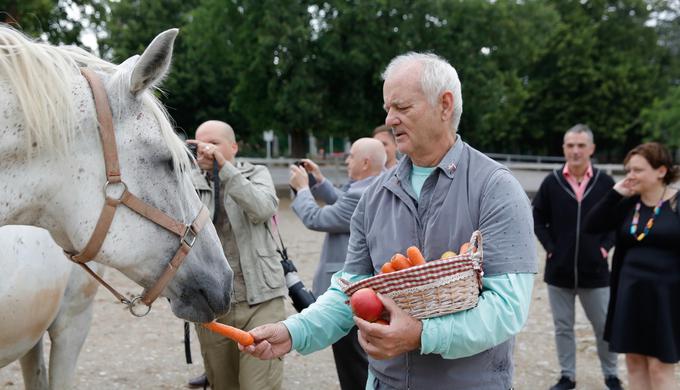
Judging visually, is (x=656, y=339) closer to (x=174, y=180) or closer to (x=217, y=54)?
(x=174, y=180)

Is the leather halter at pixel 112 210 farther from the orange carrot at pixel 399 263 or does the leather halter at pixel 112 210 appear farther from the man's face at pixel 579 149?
the man's face at pixel 579 149

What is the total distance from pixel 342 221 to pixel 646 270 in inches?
80.6

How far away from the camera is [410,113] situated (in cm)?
184

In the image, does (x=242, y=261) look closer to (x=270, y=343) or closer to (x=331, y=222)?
(x=331, y=222)

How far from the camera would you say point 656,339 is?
12.6ft

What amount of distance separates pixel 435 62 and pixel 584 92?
3408cm

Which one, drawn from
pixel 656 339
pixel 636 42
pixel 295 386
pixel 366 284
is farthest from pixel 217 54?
pixel 636 42

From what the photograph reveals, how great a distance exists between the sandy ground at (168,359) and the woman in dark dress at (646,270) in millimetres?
1163

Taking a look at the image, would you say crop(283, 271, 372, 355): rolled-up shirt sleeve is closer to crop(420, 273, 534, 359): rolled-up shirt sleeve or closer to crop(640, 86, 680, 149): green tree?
crop(420, 273, 534, 359): rolled-up shirt sleeve

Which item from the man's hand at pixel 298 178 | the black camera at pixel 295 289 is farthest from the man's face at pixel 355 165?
the black camera at pixel 295 289

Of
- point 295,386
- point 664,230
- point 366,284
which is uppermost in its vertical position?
point 366,284

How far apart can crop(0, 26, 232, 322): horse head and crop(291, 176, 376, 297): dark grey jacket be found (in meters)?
2.02

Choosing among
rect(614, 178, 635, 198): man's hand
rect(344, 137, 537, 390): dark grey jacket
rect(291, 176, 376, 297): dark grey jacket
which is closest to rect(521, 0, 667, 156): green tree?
rect(614, 178, 635, 198): man's hand

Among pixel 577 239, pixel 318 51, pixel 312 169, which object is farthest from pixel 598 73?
pixel 312 169
